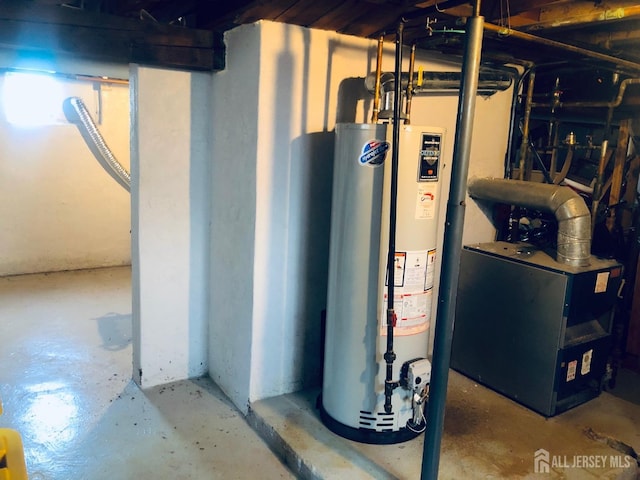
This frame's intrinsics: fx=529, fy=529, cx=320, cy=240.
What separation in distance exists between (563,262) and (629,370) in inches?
46.5

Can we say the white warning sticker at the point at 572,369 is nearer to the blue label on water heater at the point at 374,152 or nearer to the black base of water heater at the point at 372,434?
the black base of water heater at the point at 372,434

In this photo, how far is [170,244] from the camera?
2.80m

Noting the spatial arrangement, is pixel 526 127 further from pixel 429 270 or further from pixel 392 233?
pixel 392 233

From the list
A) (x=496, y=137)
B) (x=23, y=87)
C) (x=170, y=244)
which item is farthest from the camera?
Result: (x=23, y=87)

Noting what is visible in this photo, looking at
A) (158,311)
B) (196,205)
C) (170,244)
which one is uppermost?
(196,205)

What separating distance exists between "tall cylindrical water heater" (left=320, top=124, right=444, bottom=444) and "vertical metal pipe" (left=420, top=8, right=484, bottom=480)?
1.25 ft

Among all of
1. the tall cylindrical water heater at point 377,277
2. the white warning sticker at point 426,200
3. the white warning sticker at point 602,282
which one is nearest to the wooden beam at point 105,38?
the tall cylindrical water heater at point 377,277

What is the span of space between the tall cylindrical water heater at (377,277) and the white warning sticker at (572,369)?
814 millimetres

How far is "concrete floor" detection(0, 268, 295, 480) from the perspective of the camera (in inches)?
87.9

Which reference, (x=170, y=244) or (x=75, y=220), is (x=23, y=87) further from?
(x=170, y=244)

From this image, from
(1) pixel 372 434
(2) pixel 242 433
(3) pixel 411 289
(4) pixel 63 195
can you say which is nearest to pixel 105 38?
(3) pixel 411 289

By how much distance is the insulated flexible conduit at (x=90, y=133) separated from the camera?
202 inches

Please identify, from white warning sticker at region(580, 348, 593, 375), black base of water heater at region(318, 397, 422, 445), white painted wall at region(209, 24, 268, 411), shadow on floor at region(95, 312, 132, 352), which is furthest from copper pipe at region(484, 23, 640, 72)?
shadow on floor at region(95, 312, 132, 352)

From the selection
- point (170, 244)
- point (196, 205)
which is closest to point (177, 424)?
point (170, 244)
